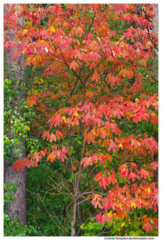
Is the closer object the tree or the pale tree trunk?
the tree

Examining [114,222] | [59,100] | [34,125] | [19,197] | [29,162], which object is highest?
[59,100]

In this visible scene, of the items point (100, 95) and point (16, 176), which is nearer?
point (100, 95)

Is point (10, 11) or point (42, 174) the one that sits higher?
point (10, 11)

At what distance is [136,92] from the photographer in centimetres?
477

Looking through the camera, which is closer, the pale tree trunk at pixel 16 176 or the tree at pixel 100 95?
the tree at pixel 100 95

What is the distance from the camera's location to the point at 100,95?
4758 millimetres

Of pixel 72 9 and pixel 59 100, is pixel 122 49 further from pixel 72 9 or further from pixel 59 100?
pixel 59 100

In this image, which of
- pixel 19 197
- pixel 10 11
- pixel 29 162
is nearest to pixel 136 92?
pixel 29 162

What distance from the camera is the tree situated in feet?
12.6

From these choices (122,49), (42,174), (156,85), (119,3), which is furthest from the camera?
(42,174)

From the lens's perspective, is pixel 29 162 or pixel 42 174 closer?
pixel 29 162

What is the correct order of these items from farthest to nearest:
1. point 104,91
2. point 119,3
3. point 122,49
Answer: point 104,91 → point 119,3 → point 122,49

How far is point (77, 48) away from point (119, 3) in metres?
1.08

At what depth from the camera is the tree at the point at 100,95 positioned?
3.83m
